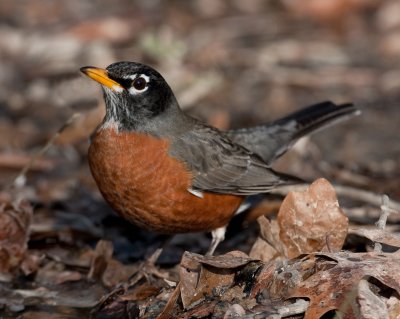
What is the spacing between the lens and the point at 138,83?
661 cm

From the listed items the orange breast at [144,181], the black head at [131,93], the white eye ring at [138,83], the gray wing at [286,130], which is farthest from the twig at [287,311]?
the gray wing at [286,130]

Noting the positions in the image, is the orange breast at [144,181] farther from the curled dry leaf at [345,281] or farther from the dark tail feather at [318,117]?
the dark tail feather at [318,117]

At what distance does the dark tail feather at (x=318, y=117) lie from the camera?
816cm

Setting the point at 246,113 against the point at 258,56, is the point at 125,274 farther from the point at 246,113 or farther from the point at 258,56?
the point at 258,56

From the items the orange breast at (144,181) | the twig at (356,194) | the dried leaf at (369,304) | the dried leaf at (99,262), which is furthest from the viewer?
the twig at (356,194)

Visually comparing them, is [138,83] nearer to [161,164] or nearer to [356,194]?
[161,164]

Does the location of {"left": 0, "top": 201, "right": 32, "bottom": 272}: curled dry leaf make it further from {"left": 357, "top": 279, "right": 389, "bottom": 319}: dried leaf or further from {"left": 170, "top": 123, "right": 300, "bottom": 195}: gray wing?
{"left": 357, "top": 279, "right": 389, "bottom": 319}: dried leaf

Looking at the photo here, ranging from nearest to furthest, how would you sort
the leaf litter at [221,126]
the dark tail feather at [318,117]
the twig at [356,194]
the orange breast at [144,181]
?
the leaf litter at [221,126], the orange breast at [144,181], the twig at [356,194], the dark tail feather at [318,117]

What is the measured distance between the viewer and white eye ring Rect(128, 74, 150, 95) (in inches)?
259

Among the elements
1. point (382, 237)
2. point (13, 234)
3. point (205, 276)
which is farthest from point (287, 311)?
point (13, 234)

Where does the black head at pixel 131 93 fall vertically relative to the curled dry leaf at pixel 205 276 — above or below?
above

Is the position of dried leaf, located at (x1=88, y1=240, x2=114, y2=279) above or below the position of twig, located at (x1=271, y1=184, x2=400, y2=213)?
below

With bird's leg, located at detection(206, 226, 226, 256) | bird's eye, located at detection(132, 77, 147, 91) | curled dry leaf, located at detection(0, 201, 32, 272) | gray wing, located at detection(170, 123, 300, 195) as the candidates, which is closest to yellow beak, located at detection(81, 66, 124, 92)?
bird's eye, located at detection(132, 77, 147, 91)

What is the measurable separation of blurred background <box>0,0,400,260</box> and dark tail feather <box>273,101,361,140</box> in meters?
0.66
